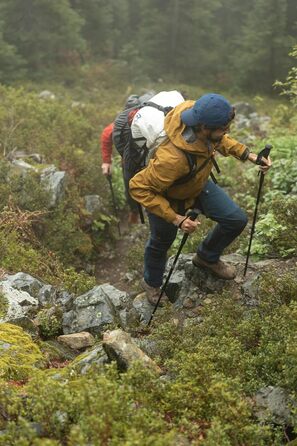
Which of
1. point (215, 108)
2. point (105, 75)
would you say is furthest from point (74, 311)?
point (105, 75)

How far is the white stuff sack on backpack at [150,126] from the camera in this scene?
4.83m

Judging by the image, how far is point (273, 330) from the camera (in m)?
4.17

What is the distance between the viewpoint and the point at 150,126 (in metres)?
4.86

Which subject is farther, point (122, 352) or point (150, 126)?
point (150, 126)

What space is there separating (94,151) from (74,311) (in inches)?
259

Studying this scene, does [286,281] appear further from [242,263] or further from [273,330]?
[242,263]

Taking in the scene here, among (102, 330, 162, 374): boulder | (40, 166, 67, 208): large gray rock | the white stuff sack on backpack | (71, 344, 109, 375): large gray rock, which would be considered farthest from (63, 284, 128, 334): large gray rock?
(40, 166, 67, 208): large gray rock

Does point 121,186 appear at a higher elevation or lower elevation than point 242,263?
lower

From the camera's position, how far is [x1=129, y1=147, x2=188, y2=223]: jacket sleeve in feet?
15.0

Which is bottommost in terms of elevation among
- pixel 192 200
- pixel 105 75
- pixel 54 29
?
pixel 105 75

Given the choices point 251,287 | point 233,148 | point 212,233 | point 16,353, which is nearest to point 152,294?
point 212,233

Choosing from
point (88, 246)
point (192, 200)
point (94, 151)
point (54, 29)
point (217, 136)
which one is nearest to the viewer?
point (217, 136)

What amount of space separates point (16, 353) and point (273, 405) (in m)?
2.28

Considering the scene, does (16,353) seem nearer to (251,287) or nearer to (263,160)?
(251,287)
